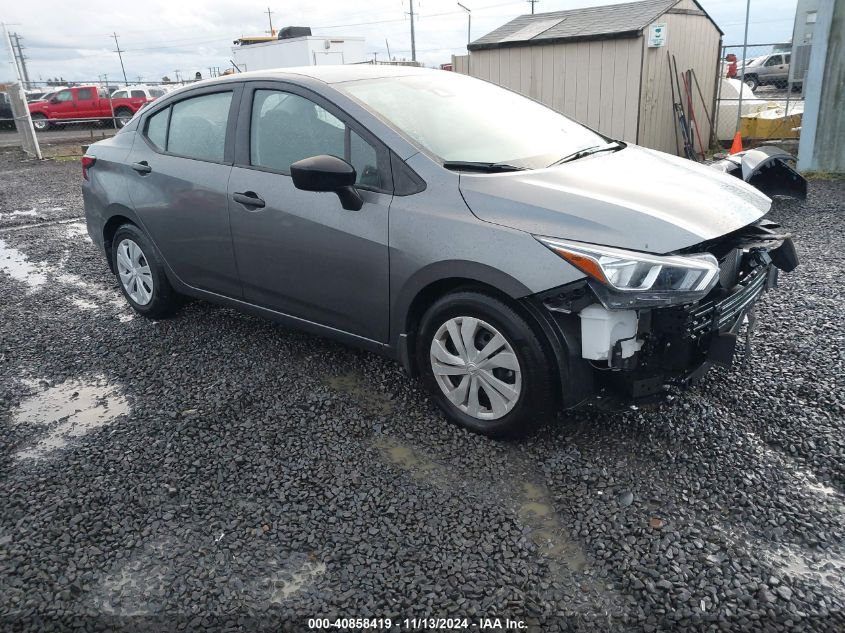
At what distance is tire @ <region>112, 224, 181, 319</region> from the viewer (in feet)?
14.9

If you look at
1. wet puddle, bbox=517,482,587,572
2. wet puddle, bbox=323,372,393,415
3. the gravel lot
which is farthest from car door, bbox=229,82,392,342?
wet puddle, bbox=517,482,587,572

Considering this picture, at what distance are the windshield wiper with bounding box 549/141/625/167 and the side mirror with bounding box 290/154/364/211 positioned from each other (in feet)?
3.31

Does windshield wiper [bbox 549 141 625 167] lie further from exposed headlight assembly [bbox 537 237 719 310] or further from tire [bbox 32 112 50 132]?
tire [bbox 32 112 50 132]

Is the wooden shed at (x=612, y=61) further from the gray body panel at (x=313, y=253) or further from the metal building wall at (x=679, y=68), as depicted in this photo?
the gray body panel at (x=313, y=253)

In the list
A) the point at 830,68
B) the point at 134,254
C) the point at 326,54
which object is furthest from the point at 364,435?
the point at 326,54

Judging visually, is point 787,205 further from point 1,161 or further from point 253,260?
point 1,161

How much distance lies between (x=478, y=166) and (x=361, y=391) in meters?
1.38

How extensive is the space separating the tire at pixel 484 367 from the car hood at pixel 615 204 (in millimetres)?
404

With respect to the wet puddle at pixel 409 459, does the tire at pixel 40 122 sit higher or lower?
higher

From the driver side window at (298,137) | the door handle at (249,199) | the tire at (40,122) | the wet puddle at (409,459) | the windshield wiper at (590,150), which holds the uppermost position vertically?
the driver side window at (298,137)

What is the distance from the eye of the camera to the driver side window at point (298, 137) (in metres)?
3.28

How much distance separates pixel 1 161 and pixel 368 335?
1672 cm

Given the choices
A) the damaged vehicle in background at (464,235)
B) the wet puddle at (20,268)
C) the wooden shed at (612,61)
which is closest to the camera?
the damaged vehicle in background at (464,235)

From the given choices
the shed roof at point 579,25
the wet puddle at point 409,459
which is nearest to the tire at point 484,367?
the wet puddle at point 409,459
